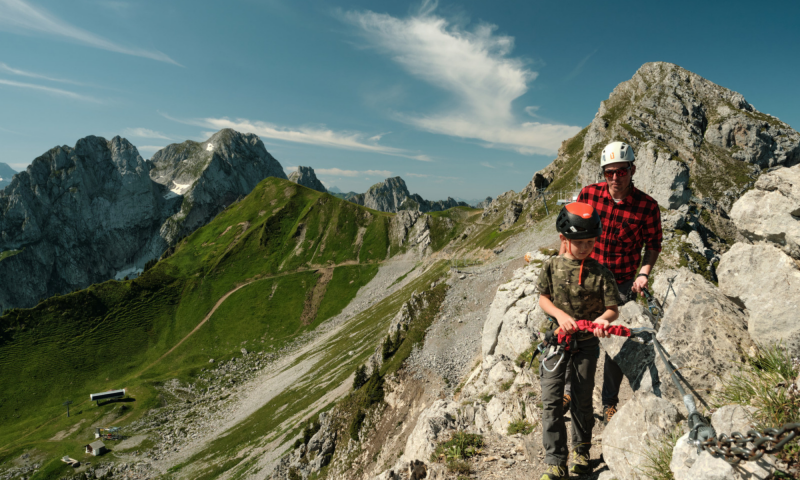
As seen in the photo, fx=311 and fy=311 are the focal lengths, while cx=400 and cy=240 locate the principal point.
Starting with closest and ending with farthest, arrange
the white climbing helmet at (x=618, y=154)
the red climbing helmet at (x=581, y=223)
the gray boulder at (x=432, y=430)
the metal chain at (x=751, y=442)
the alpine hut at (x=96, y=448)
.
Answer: the metal chain at (x=751, y=442) < the red climbing helmet at (x=581, y=223) < the white climbing helmet at (x=618, y=154) < the gray boulder at (x=432, y=430) < the alpine hut at (x=96, y=448)

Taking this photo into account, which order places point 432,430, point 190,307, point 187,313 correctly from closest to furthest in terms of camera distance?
point 432,430 < point 187,313 < point 190,307

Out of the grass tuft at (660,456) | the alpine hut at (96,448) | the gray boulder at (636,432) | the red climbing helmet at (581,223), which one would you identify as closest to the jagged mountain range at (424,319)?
the gray boulder at (636,432)

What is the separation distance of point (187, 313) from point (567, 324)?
133 meters

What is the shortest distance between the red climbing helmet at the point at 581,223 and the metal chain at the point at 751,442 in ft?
10.9

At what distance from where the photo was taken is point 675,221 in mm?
27516

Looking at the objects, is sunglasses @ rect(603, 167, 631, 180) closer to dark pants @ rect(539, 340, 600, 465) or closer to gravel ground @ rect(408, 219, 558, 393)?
dark pants @ rect(539, 340, 600, 465)

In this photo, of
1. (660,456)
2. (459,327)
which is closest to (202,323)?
(459,327)

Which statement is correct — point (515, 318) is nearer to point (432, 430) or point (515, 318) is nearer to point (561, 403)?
point (432, 430)

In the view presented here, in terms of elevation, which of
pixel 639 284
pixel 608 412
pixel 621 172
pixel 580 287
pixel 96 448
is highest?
pixel 621 172

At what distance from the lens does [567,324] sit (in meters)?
6.00

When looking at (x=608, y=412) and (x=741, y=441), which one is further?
(x=608, y=412)

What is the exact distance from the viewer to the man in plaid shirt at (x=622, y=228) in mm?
8078

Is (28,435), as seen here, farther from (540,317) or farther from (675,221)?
(675,221)

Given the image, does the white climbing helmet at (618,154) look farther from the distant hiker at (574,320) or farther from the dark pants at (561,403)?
the dark pants at (561,403)
